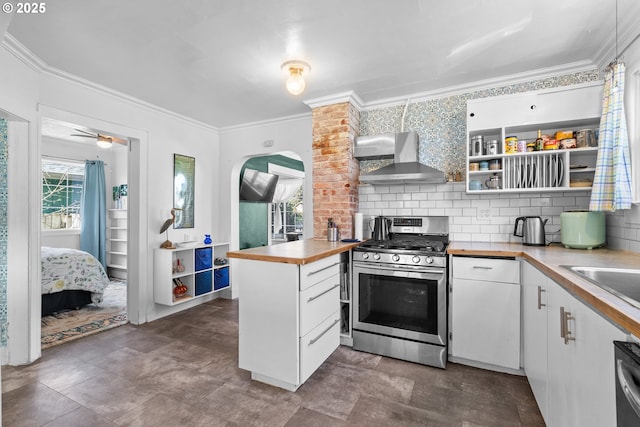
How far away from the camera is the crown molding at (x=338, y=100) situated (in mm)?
3157

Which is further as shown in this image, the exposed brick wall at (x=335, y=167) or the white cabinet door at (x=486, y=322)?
the exposed brick wall at (x=335, y=167)

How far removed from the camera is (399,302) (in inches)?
101

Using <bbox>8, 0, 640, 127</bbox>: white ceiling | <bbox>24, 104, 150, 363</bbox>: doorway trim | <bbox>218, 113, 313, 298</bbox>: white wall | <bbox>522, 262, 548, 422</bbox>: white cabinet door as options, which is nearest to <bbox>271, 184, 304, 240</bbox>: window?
<bbox>218, 113, 313, 298</bbox>: white wall

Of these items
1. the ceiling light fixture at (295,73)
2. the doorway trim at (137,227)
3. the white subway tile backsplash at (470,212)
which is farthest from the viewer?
the doorway trim at (137,227)

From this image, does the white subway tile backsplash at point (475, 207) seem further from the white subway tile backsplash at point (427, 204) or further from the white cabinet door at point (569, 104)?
the white cabinet door at point (569, 104)

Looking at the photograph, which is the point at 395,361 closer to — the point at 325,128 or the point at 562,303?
the point at 562,303

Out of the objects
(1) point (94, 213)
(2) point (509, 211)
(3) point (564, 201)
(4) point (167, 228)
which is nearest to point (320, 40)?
(2) point (509, 211)

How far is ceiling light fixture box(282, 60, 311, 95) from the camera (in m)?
2.49

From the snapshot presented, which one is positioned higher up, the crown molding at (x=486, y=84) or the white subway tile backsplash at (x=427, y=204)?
the crown molding at (x=486, y=84)

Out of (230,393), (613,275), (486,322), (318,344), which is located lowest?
(230,393)

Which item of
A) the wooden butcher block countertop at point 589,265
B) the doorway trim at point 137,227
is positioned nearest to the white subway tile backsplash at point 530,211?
the wooden butcher block countertop at point 589,265

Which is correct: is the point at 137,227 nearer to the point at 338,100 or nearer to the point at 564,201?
the point at 338,100

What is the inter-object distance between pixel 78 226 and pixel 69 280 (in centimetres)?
247

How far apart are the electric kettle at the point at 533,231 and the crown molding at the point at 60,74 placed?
397cm
